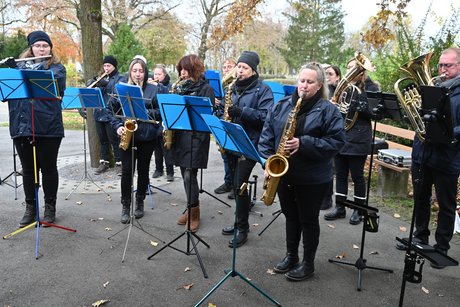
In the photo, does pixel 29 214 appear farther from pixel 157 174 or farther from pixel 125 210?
pixel 157 174

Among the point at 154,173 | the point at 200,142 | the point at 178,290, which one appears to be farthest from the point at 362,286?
the point at 154,173

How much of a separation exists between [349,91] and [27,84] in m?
3.89

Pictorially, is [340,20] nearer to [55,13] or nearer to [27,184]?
[55,13]

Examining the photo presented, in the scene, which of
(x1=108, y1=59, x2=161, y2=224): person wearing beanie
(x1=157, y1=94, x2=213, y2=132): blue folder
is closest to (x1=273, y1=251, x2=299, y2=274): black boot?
(x1=157, y1=94, x2=213, y2=132): blue folder

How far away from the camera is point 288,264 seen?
13.5 feet

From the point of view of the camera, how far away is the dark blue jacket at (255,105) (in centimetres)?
460

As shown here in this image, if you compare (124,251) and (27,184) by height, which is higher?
(27,184)

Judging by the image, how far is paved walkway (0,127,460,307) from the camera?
11.8 ft

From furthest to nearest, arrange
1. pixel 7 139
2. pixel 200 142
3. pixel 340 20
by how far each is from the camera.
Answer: pixel 340 20, pixel 7 139, pixel 200 142

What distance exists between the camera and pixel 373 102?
434cm

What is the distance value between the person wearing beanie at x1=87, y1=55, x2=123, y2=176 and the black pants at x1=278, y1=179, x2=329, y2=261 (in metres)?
4.23

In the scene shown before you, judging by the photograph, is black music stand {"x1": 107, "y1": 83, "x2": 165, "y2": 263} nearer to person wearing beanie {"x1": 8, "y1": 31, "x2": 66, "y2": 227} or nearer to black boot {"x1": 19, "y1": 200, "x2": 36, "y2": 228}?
person wearing beanie {"x1": 8, "y1": 31, "x2": 66, "y2": 227}

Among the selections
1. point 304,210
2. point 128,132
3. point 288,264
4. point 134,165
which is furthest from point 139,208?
point 304,210

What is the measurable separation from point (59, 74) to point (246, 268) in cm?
316
